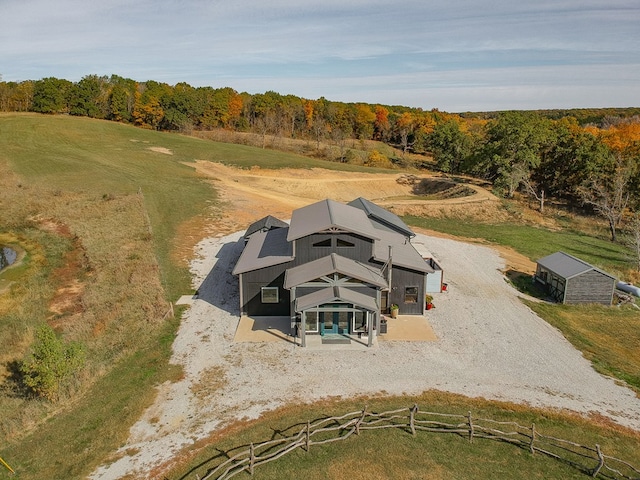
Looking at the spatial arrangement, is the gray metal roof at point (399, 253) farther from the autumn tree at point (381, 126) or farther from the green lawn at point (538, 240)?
the autumn tree at point (381, 126)

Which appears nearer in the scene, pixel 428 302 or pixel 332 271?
pixel 332 271

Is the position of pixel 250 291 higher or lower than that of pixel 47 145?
lower

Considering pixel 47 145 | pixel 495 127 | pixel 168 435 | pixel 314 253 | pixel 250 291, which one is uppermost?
pixel 495 127

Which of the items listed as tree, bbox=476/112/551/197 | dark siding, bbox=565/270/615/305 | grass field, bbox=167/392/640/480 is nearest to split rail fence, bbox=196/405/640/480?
grass field, bbox=167/392/640/480

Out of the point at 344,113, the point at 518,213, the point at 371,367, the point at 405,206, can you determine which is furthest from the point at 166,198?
the point at 344,113

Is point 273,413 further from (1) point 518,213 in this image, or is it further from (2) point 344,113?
(2) point 344,113

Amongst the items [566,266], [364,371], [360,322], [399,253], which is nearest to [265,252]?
[360,322]

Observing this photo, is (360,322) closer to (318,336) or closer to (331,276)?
(318,336)
